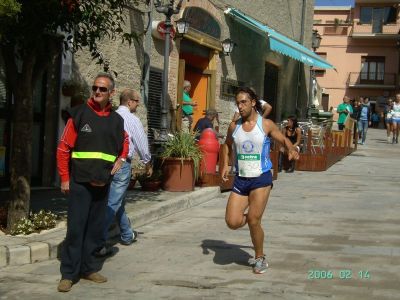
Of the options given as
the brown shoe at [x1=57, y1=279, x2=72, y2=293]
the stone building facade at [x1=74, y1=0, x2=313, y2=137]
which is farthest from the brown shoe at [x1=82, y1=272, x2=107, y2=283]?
the stone building facade at [x1=74, y1=0, x2=313, y2=137]

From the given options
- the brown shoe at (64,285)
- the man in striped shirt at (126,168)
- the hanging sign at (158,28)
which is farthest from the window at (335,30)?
Result: the brown shoe at (64,285)

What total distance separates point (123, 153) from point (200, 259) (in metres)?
1.53

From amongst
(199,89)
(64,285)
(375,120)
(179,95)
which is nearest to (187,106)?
(179,95)

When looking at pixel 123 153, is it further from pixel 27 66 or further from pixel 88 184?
pixel 27 66

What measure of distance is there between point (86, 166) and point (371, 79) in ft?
165

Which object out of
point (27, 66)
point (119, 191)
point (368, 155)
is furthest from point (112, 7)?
point (368, 155)

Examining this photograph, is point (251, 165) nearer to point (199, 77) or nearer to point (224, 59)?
point (199, 77)

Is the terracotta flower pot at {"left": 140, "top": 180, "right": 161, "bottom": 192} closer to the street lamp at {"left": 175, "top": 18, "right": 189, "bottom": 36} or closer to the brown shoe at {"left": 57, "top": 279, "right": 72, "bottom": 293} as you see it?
the street lamp at {"left": 175, "top": 18, "right": 189, "bottom": 36}

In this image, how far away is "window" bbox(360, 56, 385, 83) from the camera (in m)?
52.5

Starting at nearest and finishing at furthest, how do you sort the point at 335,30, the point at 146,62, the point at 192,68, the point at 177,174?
1. the point at 177,174
2. the point at 146,62
3. the point at 192,68
4. the point at 335,30

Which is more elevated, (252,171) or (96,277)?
(252,171)

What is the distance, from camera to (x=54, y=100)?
10.4 m
